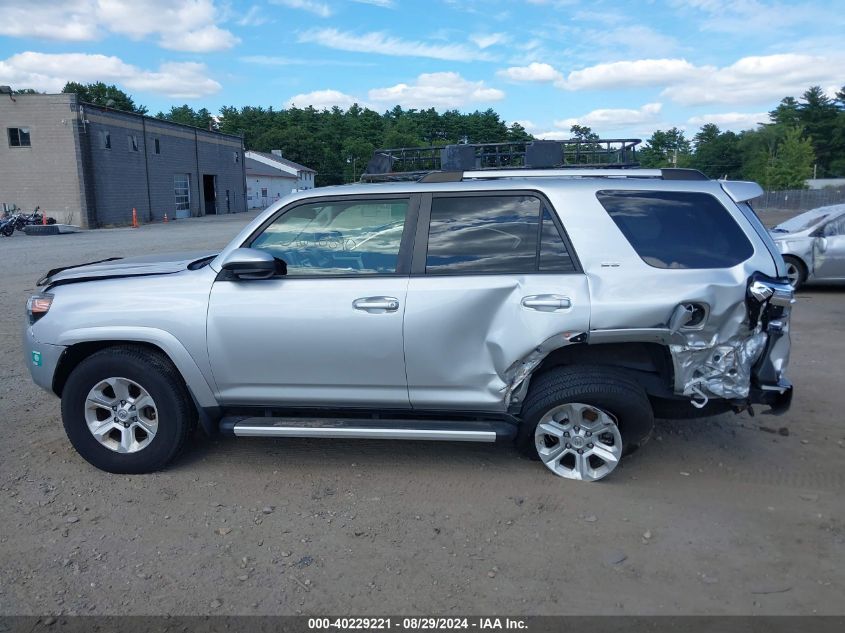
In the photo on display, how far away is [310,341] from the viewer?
4141mm

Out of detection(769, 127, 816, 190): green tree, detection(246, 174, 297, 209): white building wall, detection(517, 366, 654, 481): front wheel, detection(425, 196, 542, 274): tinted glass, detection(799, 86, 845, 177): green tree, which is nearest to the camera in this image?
detection(517, 366, 654, 481): front wheel

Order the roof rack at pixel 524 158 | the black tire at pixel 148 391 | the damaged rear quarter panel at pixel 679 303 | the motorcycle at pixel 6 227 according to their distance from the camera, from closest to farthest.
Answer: the damaged rear quarter panel at pixel 679 303 → the black tire at pixel 148 391 → the roof rack at pixel 524 158 → the motorcycle at pixel 6 227

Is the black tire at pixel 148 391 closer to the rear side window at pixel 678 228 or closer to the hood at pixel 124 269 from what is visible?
the hood at pixel 124 269

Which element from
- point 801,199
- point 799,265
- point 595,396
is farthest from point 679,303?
point 801,199

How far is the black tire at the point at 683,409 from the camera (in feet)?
13.6

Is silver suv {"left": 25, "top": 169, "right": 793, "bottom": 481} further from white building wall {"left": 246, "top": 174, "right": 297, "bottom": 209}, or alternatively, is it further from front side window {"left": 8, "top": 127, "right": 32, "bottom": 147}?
white building wall {"left": 246, "top": 174, "right": 297, "bottom": 209}

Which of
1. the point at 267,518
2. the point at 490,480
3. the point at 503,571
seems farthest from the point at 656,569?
the point at 267,518

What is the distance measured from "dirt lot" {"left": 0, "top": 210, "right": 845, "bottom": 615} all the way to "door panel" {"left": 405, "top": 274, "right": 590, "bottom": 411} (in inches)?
28.7

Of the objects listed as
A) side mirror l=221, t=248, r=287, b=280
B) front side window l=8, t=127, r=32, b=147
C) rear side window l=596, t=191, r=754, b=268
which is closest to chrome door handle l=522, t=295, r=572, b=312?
rear side window l=596, t=191, r=754, b=268

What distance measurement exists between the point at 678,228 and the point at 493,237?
1112mm

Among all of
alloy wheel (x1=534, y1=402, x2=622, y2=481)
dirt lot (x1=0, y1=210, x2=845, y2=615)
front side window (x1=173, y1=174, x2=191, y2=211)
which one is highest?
front side window (x1=173, y1=174, x2=191, y2=211)

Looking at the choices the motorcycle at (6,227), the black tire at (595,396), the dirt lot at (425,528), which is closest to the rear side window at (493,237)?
the black tire at (595,396)

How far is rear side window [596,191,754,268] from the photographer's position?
13.3ft

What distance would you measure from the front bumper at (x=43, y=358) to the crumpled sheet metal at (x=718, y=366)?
12.5 feet
